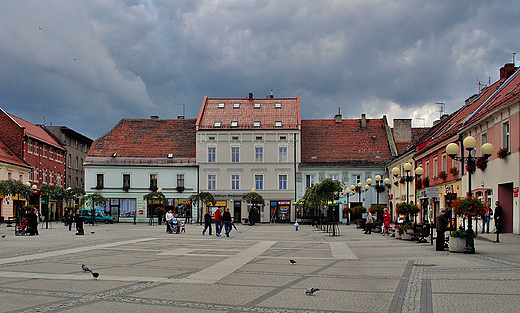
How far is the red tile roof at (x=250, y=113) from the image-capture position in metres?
61.5

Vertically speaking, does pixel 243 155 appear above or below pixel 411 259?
above

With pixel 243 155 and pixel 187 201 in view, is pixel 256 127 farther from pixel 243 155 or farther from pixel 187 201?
pixel 187 201

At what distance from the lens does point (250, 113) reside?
63.1 m

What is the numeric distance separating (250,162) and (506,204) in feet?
123

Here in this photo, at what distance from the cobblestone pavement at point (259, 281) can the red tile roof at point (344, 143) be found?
4272 centimetres

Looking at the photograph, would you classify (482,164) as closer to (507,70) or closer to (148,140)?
(507,70)

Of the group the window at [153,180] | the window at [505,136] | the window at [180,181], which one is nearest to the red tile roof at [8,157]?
the window at [153,180]

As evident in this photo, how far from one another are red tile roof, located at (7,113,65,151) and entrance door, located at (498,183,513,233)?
4922 centimetres

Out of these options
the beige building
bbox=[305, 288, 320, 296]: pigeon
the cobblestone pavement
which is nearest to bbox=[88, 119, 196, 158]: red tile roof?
the beige building

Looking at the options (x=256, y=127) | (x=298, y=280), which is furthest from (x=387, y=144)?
(x=298, y=280)

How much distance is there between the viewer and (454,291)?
9875 mm

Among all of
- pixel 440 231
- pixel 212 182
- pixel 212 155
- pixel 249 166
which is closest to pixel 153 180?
pixel 212 182

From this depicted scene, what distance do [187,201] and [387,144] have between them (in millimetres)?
24718

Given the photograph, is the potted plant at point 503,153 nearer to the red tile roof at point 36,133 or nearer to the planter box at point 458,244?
the planter box at point 458,244
